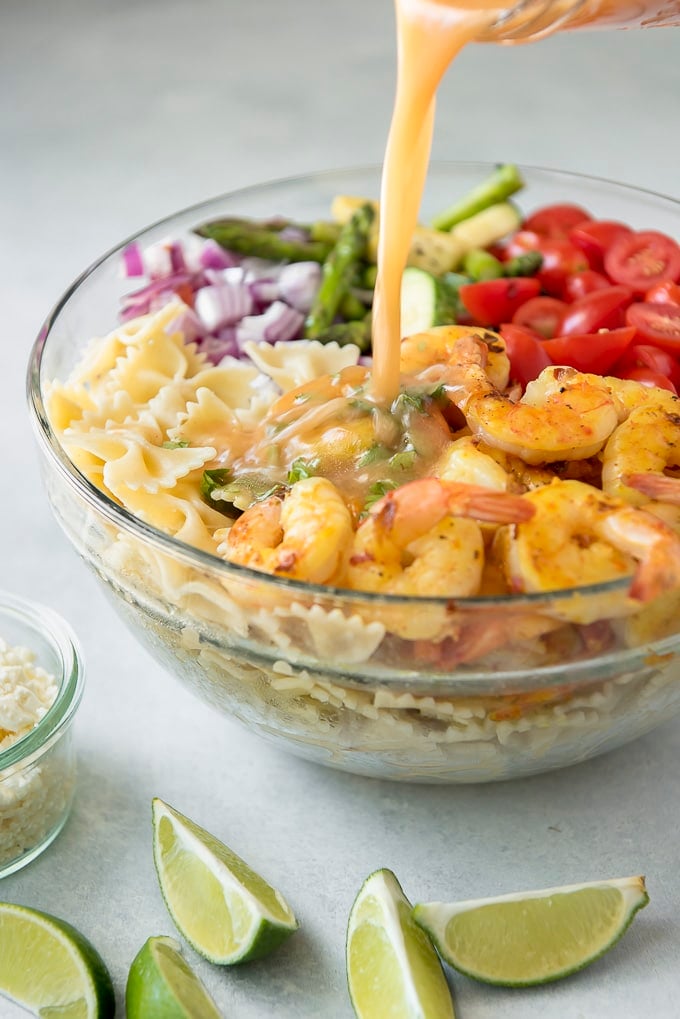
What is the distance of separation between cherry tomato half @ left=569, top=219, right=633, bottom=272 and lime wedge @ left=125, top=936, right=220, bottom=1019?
2.42 meters

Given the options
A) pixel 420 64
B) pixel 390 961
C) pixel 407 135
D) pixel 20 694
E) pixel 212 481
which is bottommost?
pixel 390 961

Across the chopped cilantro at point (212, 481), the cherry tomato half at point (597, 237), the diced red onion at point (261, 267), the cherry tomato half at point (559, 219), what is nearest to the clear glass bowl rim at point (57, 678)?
the chopped cilantro at point (212, 481)

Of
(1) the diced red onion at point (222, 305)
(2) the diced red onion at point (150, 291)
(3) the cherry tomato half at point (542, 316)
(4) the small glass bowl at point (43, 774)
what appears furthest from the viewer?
(1) the diced red onion at point (222, 305)

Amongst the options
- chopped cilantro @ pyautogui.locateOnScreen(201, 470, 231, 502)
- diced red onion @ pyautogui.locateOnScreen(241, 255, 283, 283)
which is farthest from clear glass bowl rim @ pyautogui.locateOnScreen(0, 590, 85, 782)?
diced red onion @ pyautogui.locateOnScreen(241, 255, 283, 283)

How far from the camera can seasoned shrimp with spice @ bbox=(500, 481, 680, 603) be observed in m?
2.12

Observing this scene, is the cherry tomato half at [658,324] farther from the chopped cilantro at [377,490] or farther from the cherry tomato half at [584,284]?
the chopped cilantro at [377,490]

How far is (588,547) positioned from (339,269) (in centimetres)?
203

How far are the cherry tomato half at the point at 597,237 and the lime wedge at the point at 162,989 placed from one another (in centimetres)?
242

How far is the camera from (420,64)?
2.85 m

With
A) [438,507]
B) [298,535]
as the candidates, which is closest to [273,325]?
[298,535]

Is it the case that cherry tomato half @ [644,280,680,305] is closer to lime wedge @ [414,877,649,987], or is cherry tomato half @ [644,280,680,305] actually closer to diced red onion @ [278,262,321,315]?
diced red onion @ [278,262,321,315]

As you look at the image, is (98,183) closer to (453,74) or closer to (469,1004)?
(453,74)

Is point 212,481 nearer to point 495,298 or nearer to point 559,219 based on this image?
point 495,298

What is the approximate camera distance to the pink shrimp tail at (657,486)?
2.29 metres
